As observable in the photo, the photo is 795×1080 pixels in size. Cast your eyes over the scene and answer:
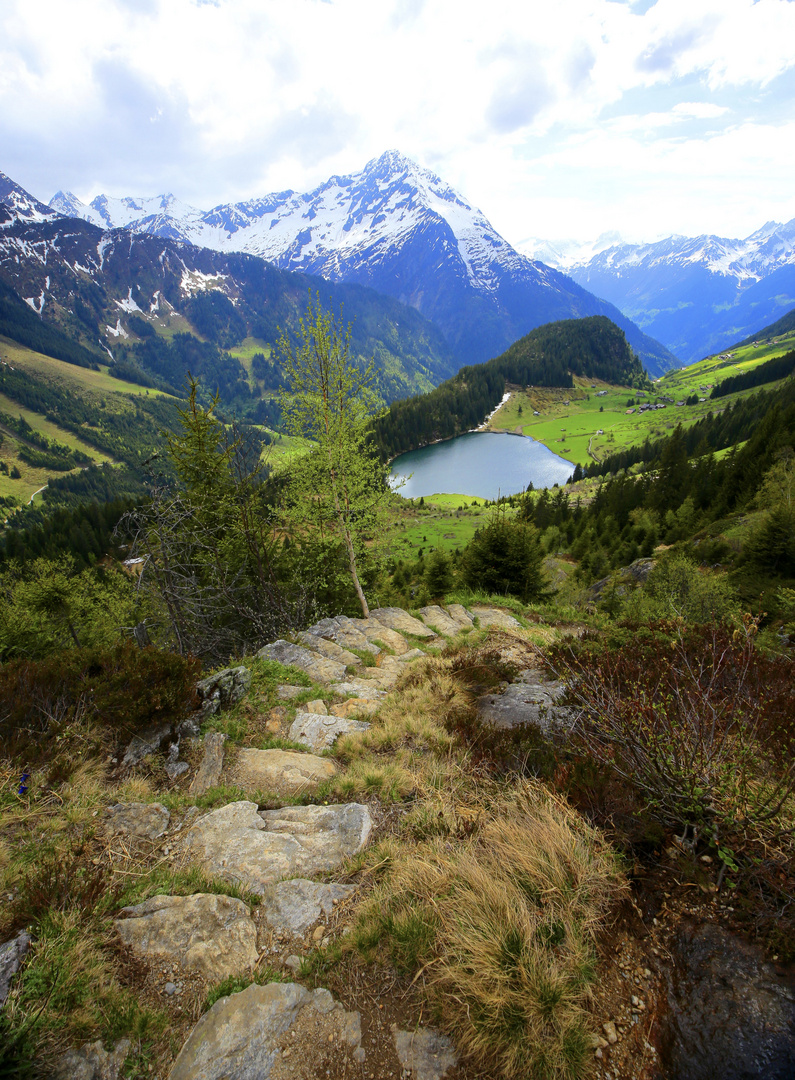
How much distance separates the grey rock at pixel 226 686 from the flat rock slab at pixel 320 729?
125 centimetres

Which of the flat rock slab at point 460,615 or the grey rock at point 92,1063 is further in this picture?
the flat rock slab at point 460,615

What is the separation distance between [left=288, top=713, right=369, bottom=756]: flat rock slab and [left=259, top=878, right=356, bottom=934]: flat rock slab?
3.08 m

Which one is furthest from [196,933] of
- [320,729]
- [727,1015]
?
[320,729]

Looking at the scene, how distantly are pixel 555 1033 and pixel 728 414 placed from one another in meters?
142

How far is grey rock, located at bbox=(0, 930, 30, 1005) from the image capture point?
9.84 feet

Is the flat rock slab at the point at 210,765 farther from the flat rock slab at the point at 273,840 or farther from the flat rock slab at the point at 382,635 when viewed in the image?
the flat rock slab at the point at 382,635

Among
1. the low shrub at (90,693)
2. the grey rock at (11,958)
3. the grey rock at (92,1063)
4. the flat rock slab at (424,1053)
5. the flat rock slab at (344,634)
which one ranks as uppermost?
the low shrub at (90,693)

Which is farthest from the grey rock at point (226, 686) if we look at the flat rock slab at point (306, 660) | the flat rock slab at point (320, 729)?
the flat rock slab at point (306, 660)

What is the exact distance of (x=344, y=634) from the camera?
46.0ft

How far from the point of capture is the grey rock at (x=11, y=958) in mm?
2998

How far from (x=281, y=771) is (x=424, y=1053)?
416cm

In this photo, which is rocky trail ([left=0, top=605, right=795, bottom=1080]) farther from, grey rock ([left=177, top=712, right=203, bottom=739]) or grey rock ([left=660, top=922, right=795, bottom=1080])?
grey rock ([left=177, top=712, right=203, bottom=739])

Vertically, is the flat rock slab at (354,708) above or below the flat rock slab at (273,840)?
below

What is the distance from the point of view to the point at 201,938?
3734 millimetres
